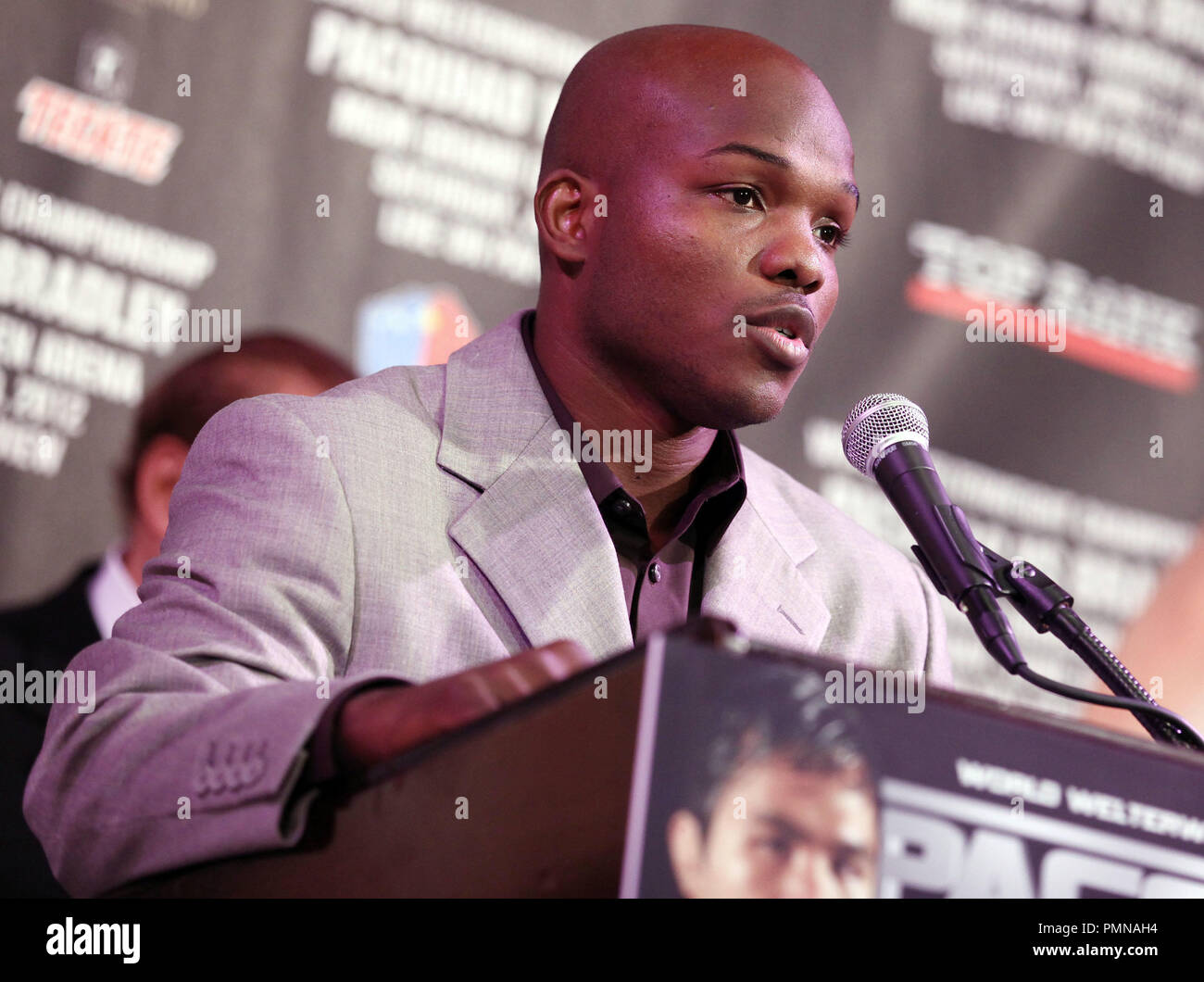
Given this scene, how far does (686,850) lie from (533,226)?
2618 millimetres

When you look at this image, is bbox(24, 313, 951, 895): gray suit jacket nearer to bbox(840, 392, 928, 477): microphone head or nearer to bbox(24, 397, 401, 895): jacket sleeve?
bbox(24, 397, 401, 895): jacket sleeve

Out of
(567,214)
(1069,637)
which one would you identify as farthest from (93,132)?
(1069,637)

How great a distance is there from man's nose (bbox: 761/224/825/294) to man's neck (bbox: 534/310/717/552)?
0.91 ft

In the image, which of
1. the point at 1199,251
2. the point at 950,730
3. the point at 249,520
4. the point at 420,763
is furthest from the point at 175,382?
the point at 1199,251

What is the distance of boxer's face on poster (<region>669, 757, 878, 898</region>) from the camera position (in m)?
0.92

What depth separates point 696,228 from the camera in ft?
6.40

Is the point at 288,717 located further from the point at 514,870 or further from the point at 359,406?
the point at 359,406

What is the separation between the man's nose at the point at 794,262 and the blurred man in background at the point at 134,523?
4.17ft

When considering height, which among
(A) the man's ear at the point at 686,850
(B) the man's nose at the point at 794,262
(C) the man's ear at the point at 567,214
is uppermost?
(C) the man's ear at the point at 567,214

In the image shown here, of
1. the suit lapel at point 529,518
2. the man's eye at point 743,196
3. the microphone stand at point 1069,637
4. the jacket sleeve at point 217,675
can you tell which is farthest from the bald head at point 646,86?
the microphone stand at point 1069,637

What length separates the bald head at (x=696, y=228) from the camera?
1.92 m

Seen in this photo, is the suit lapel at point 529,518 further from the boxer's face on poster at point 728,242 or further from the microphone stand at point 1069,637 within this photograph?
the microphone stand at point 1069,637

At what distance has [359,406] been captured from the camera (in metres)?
1.94
